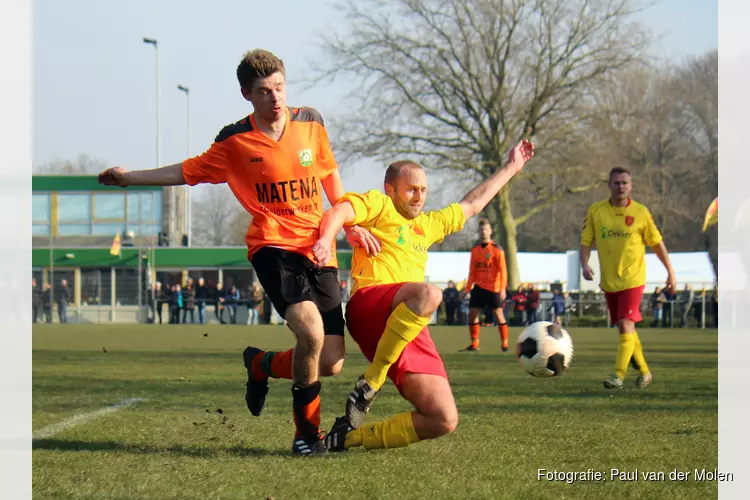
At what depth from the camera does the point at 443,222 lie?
5902 millimetres

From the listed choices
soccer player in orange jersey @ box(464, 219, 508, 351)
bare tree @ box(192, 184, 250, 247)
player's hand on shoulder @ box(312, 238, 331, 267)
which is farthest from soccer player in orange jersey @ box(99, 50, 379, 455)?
bare tree @ box(192, 184, 250, 247)

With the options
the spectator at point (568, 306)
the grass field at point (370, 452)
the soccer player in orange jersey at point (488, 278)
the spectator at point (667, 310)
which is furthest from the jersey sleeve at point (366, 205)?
the spectator at point (568, 306)

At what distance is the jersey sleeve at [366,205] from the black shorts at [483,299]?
1127 centimetres

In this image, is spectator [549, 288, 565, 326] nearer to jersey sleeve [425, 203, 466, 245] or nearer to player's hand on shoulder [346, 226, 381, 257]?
jersey sleeve [425, 203, 466, 245]

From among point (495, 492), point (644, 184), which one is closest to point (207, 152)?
point (495, 492)

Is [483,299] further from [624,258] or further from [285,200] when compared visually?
[285,200]

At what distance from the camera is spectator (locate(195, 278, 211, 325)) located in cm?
3384

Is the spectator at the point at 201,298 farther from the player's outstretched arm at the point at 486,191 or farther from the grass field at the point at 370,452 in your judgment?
the player's outstretched arm at the point at 486,191

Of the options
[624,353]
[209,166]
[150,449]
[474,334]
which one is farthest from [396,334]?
[474,334]

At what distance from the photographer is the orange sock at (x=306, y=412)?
5.57 m

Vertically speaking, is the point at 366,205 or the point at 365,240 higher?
the point at 366,205

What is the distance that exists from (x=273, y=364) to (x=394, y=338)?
4.03 ft

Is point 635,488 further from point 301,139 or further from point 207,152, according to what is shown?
point 207,152
